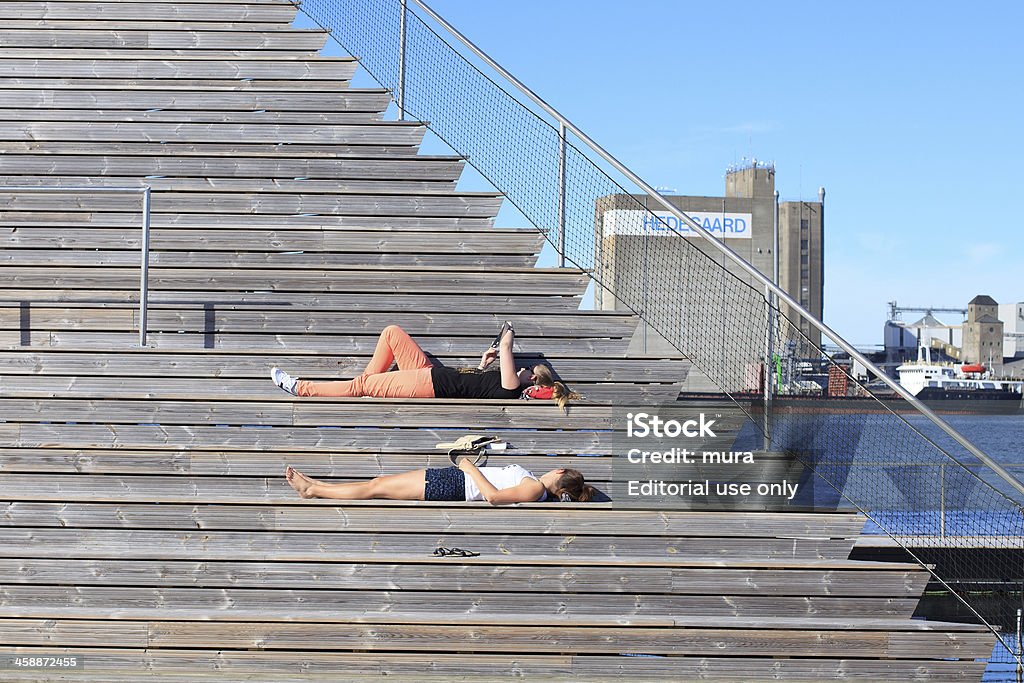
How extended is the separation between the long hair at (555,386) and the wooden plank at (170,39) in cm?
412

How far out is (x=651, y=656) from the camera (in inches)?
184

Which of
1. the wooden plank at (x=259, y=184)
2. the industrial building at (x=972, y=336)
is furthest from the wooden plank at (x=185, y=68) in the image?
the industrial building at (x=972, y=336)

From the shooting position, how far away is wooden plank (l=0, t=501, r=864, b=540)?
16.6 ft

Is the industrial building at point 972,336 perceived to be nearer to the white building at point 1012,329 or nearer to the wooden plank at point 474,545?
the white building at point 1012,329

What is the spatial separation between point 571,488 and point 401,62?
3.86m

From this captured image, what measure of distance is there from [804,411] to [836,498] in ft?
1.84

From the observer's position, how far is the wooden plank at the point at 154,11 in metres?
9.04

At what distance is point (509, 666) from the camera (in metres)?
4.64

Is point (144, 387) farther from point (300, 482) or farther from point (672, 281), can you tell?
point (672, 281)

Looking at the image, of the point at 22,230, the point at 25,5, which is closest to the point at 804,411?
the point at 22,230

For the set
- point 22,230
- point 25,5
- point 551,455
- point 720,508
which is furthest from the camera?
point 25,5

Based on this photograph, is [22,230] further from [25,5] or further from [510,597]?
[510,597]

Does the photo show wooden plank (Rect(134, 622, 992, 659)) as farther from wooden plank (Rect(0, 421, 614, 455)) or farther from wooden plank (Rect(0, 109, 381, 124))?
wooden plank (Rect(0, 109, 381, 124))

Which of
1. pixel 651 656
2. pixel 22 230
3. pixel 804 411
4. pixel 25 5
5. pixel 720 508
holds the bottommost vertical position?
pixel 651 656
